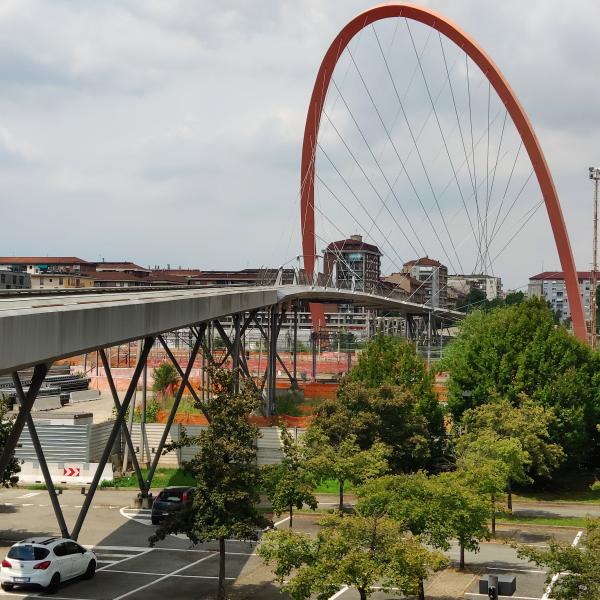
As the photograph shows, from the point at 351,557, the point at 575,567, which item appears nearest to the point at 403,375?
the point at 351,557

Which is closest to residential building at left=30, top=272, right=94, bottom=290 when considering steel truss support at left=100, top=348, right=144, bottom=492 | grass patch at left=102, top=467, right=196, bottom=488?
grass patch at left=102, top=467, right=196, bottom=488

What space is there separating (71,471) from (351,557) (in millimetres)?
28452

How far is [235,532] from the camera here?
23.4 m

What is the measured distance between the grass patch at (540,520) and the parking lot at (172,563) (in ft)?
3.80

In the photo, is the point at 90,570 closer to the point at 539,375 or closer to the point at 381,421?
the point at 381,421

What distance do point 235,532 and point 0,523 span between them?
15.5 metres

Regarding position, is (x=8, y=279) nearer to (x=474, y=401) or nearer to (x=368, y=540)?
(x=474, y=401)

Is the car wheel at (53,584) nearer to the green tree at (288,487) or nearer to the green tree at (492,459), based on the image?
the green tree at (288,487)

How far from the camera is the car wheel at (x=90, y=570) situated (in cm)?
2655

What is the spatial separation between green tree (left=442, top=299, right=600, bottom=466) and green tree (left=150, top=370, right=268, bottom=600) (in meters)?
22.3

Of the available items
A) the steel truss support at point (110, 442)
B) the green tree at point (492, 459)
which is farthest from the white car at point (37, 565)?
the green tree at point (492, 459)

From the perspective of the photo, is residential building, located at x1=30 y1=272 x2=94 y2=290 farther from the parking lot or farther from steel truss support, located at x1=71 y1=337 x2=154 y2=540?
steel truss support, located at x1=71 y1=337 x2=154 y2=540

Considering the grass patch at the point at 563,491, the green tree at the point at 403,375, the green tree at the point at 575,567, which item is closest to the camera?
the green tree at the point at 575,567

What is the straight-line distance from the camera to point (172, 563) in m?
29.4
